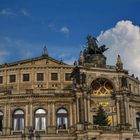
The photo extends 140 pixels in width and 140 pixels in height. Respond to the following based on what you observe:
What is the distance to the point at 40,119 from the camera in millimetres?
72750

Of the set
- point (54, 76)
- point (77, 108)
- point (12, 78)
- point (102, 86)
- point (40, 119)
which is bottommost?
point (40, 119)

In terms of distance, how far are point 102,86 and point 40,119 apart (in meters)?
12.5

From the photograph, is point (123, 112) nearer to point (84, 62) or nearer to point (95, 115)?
point (95, 115)

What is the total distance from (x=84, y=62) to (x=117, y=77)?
6.74m

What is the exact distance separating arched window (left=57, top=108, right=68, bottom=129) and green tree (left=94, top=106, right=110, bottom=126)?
5.28m

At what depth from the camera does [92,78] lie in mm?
73312

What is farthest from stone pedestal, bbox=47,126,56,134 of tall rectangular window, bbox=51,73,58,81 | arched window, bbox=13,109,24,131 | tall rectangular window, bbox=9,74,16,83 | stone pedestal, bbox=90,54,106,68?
tall rectangular window, bbox=9,74,16,83

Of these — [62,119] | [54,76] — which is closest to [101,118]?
[62,119]

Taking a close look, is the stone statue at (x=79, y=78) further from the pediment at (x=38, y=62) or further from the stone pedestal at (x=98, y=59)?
the pediment at (x=38, y=62)

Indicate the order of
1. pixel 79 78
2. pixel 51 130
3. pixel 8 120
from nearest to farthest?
pixel 51 130, pixel 8 120, pixel 79 78

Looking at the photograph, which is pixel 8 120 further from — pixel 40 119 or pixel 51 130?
pixel 51 130

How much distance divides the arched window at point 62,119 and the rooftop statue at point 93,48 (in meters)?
13.1

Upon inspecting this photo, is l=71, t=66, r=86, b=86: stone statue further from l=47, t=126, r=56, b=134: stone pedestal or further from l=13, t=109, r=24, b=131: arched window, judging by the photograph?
l=13, t=109, r=24, b=131: arched window

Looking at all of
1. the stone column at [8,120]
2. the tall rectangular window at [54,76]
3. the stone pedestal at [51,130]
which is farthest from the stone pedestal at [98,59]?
the stone column at [8,120]
